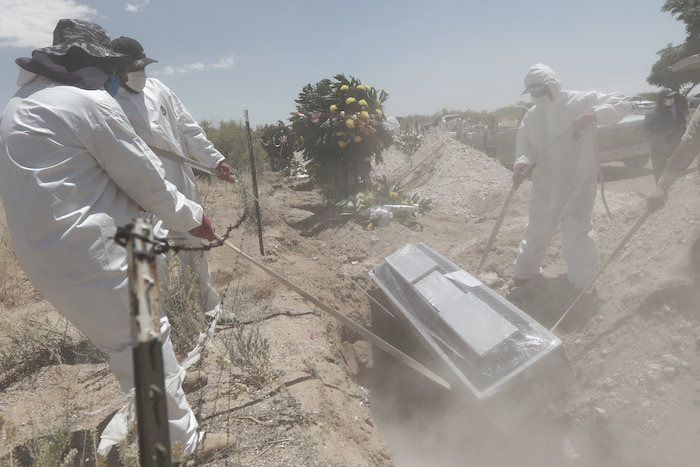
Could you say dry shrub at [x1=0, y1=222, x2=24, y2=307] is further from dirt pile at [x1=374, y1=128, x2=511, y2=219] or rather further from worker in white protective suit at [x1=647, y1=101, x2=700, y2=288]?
dirt pile at [x1=374, y1=128, x2=511, y2=219]

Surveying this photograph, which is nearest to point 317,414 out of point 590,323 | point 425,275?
point 425,275

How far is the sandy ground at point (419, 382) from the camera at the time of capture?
2248 millimetres

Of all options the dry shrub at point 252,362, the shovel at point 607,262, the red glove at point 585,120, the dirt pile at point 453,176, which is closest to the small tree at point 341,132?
the dirt pile at point 453,176

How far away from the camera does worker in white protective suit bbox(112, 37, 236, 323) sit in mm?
2797

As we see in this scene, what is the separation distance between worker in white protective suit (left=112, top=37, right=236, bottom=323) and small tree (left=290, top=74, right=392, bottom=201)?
12.7ft

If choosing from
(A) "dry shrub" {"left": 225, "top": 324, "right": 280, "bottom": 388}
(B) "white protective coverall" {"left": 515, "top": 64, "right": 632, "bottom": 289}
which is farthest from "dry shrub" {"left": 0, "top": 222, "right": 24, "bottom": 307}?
(B) "white protective coverall" {"left": 515, "top": 64, "right": 632, "bottom": 289}

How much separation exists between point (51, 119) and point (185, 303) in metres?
1.54

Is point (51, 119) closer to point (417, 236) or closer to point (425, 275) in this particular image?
point (425, 275)

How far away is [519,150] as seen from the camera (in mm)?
3711

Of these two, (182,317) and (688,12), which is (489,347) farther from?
(688,12)

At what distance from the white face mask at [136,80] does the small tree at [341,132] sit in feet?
14.4

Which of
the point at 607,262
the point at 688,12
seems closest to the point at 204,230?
the point at 607,262

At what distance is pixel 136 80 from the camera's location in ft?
9.22

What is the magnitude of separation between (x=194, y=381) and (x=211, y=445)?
61 cm
